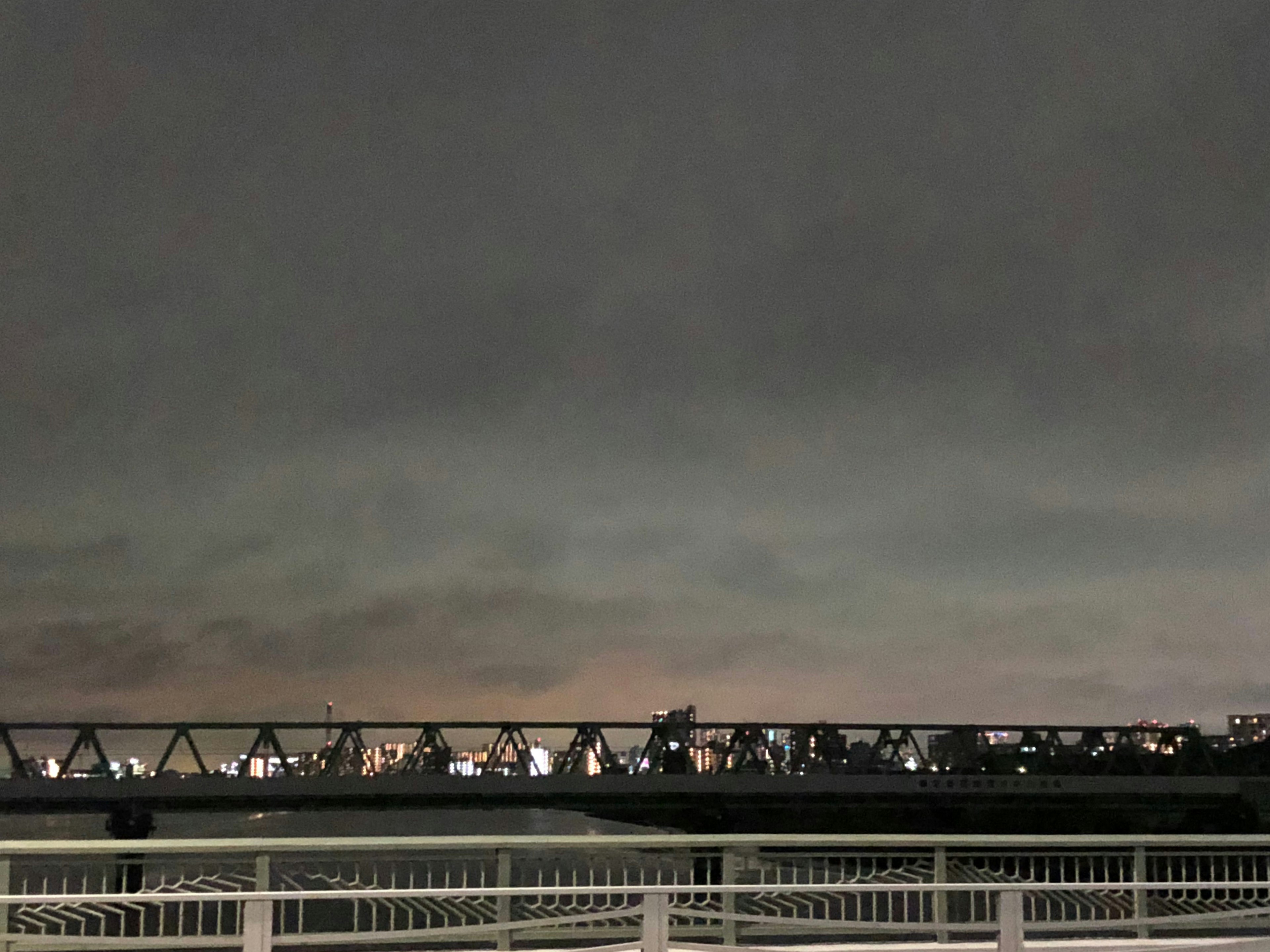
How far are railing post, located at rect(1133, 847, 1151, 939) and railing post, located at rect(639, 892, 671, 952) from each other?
6619mm

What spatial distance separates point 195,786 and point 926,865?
130ft

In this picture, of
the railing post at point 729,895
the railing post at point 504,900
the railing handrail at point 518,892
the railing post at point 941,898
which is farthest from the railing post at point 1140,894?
the railing post at point 504,900

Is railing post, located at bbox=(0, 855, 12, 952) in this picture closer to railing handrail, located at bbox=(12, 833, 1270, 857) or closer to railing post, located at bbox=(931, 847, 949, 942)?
railing handrail, located at bbox=(12, 833, 1270, 857)

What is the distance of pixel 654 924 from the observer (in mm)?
10086

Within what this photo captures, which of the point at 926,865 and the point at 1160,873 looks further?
the point at 1160,873

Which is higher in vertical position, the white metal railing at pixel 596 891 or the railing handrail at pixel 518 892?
A: the railing handrail at pixel 518 892

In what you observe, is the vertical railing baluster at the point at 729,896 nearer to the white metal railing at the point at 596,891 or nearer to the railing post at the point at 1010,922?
the white metal railing at the point at 596,891

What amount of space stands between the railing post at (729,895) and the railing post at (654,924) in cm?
260

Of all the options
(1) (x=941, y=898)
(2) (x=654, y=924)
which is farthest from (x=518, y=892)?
(1) (x=941, y=898)

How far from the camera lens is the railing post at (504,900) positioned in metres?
12.9

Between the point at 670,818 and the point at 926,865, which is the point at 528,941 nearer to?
the point at 926,865

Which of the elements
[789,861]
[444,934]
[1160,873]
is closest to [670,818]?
[1160,873]

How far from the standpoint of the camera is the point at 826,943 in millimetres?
13953

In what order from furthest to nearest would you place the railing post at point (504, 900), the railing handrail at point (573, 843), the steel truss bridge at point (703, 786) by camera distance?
the steel truss bridge at point (703, 786) → the railing post at point (504, 900) → the railing handrail at point (573, 843)
